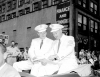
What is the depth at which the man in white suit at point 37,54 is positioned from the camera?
11.5 feet

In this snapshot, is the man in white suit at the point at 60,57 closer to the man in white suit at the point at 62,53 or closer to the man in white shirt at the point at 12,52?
the man in white suit at the point at 62,53

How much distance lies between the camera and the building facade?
13383 mm

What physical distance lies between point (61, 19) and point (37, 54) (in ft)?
32.1

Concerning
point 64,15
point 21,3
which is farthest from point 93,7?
point 21,3

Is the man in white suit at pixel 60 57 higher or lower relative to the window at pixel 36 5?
lower

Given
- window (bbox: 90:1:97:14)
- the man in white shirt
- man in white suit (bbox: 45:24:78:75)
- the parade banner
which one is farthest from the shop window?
man in white suit (bbox: 45:24:78:75)

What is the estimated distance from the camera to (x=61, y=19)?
13281mm

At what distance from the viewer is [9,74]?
1597 millimetres

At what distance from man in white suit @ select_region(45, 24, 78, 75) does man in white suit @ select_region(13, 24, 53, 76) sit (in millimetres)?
175

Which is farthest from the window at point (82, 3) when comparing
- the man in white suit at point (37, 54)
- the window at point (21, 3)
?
the man in white suit at point (37, 54)

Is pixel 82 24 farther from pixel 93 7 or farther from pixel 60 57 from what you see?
pixel 60 57

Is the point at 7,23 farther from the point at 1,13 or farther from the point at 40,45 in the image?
the point at 40,45

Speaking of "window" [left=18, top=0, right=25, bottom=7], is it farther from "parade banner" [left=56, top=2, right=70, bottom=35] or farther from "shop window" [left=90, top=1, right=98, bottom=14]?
"shop window" [left=90, top=1, right=98, bottom=14]

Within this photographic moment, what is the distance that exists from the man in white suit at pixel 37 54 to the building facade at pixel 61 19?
8906mm
